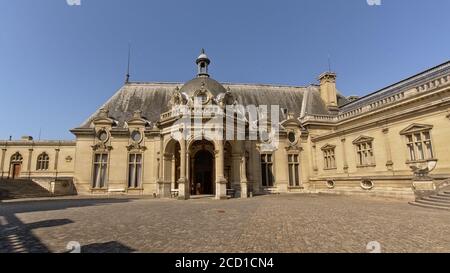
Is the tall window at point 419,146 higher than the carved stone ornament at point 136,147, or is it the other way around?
the carved stone ornament at point 136,147

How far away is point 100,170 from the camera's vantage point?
83.6 feet

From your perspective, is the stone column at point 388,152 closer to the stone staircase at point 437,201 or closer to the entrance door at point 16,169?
the stone staircase at point 437,201

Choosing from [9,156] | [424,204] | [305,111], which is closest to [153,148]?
[305,111]

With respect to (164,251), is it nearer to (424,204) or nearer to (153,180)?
(424,204)

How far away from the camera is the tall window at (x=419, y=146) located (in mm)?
16391

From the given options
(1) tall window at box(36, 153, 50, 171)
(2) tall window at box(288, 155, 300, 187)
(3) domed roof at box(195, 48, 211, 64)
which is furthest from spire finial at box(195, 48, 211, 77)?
(1) tall window at box(36, 153, 50, 171)

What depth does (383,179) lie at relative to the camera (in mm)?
17688

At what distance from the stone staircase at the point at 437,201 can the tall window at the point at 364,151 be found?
675cm

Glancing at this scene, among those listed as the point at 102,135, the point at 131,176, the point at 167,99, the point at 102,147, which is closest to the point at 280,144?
the point at 167,99

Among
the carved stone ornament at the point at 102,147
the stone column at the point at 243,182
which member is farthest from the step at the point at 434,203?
the carved stone ornament at the point at 102,147

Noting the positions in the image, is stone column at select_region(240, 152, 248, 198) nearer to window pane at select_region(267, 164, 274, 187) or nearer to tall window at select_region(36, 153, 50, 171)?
window pane at select_region(267, 164, 274, 187)

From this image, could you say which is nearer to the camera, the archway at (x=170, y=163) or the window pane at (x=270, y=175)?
the archway at (x=170, y=163)
